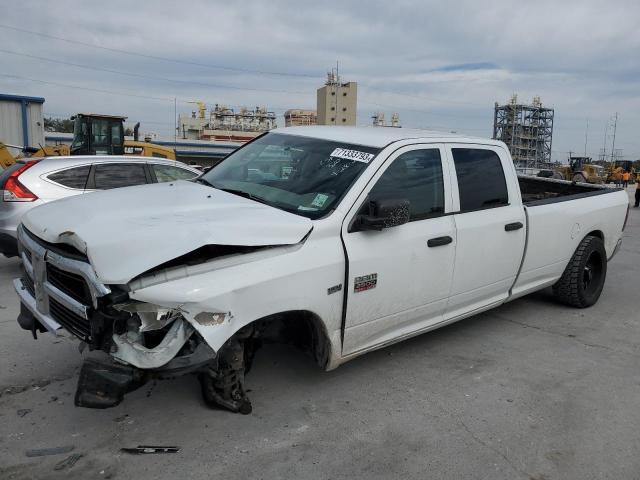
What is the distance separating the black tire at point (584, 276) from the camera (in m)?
5.49

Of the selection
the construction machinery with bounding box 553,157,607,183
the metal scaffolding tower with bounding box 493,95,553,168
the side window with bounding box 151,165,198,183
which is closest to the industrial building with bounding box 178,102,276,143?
the metal scaffolding tower with bounding box 493,95,553,168

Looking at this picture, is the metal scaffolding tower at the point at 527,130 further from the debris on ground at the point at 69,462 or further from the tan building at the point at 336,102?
the debris on ground at the point at 69,462

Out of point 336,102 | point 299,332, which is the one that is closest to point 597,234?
point 299,332

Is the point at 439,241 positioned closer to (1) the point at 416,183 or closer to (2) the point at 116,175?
(1) the point at 416,183

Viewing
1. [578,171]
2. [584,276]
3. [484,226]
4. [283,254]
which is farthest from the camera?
[578,171]

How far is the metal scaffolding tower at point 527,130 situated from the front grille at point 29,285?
150 feet

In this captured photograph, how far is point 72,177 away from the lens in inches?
271

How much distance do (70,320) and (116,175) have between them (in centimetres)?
492

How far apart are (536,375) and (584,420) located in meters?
0.68

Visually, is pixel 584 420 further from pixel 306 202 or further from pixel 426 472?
pixel 306 202

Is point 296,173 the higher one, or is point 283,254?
point 296,173

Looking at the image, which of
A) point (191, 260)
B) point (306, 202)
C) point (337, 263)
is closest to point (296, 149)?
point (306, 202)

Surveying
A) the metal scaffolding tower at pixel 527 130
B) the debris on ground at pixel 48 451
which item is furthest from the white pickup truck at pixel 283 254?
the metal scaffolding tower at pixel 527 130

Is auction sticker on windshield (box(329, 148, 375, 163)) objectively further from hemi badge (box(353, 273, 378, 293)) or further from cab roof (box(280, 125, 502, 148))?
hemi badge (box(353, 273, 378, 293))
